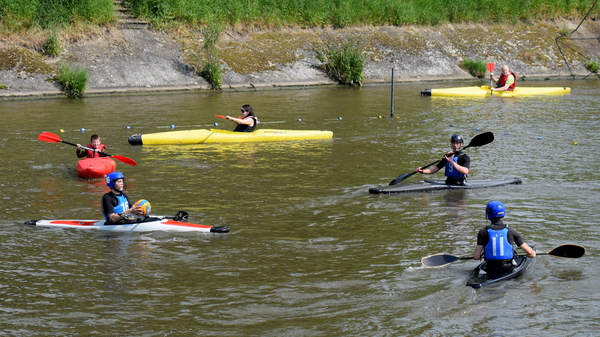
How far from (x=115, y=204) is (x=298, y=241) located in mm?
2417

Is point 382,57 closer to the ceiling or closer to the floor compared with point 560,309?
closer to the ceiling

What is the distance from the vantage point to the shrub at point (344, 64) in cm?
2881

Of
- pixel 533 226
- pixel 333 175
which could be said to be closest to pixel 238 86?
pixel 333 175

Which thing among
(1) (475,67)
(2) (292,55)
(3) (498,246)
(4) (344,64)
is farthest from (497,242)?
(1) (475,67)

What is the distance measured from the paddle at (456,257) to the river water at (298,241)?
13 centimetres

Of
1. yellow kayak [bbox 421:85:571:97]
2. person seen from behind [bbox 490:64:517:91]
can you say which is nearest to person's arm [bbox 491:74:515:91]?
person seen from behind [bbox 490:64:517:91]

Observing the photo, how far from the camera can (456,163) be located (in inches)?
432

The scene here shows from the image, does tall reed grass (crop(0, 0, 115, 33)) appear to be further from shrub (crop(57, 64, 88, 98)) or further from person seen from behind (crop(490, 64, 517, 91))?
A: person seen from behind (crop(490, 64, 517, 91))

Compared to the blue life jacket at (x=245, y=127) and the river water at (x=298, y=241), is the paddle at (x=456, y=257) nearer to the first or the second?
the river water at (x=298, y=241)

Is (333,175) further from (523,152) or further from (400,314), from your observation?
(400,314)

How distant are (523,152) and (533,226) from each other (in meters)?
5.76

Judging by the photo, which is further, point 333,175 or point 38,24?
point 38,24

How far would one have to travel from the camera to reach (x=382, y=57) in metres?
30.8

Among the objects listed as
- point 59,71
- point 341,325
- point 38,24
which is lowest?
point 341,325
